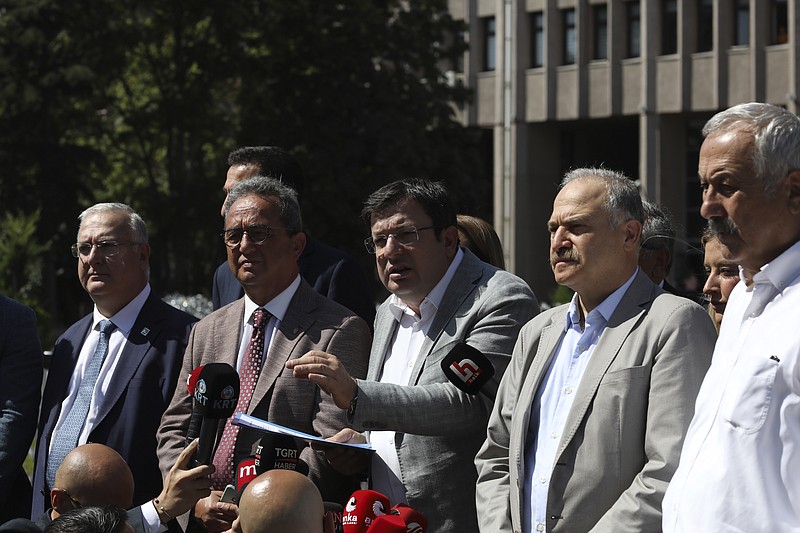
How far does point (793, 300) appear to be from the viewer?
3.80 metres

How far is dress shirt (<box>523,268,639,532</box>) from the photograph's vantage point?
15.7ft

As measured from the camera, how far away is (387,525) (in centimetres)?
486

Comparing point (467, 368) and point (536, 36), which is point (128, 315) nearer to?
point (467, 368)

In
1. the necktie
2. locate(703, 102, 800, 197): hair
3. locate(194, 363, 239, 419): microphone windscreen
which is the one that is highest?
locate(703, 102, 800, 197): hair

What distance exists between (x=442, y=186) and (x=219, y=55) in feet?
91.7

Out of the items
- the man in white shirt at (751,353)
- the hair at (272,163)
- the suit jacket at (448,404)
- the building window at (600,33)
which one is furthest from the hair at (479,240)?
the building window at (600,33)

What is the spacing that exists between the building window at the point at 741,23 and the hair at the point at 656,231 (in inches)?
1504

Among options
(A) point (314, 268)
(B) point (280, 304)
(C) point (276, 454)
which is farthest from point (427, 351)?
(A) point (314, 268)

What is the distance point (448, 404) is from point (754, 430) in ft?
6.51

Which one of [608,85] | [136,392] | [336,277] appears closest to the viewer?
[136,392]

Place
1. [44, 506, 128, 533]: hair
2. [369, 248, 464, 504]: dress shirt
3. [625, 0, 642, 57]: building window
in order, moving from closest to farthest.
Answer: [44, 506, 128, 533]: hair, [369, 248, 464, 504]: dress shirt, [625, 0, 642, 57]: building window

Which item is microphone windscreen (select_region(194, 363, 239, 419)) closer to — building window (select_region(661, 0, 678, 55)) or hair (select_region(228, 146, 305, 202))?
hair (select_region(228, 146, 305, 202))

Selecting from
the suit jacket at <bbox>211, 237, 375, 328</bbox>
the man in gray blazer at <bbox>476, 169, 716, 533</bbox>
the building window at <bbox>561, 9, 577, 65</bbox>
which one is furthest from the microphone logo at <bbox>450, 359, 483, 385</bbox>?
the building window at <bbox>561, 9, 577, 65</bbox>

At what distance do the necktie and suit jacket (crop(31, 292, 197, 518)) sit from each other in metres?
0.09
